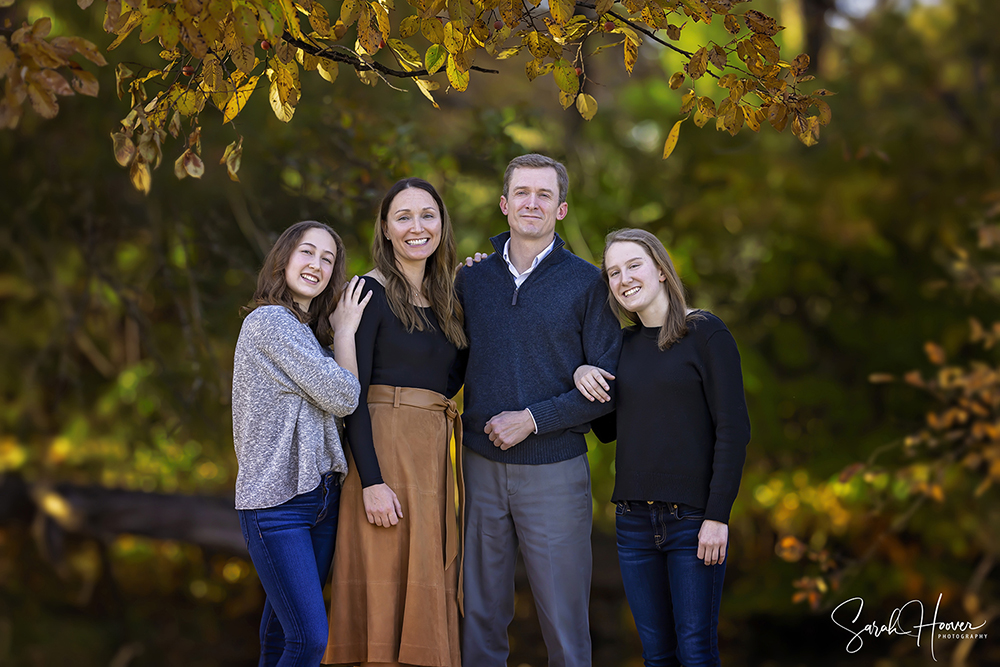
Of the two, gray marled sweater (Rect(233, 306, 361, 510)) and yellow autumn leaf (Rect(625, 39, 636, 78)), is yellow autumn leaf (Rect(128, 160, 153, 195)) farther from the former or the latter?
yellow autumn leaf (Rect(625, 39, 636, 78))

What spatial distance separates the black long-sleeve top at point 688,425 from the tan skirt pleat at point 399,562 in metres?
0.56

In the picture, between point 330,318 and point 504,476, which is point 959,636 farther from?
point 330,318

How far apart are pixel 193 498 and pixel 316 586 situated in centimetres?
418

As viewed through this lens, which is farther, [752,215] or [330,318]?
[752,215]

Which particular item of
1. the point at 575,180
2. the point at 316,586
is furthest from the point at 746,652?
the point at 316,586

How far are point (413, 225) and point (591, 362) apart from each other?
69 centimetres

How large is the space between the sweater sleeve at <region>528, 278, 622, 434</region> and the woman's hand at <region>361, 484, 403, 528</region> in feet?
1.63

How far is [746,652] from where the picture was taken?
571 cm

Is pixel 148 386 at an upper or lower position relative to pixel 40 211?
lower

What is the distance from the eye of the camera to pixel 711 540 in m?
2.50

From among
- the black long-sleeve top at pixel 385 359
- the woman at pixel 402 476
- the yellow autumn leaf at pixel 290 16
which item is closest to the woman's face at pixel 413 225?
the woman at pixel 402 476

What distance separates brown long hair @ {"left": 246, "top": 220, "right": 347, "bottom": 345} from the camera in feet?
8.68
